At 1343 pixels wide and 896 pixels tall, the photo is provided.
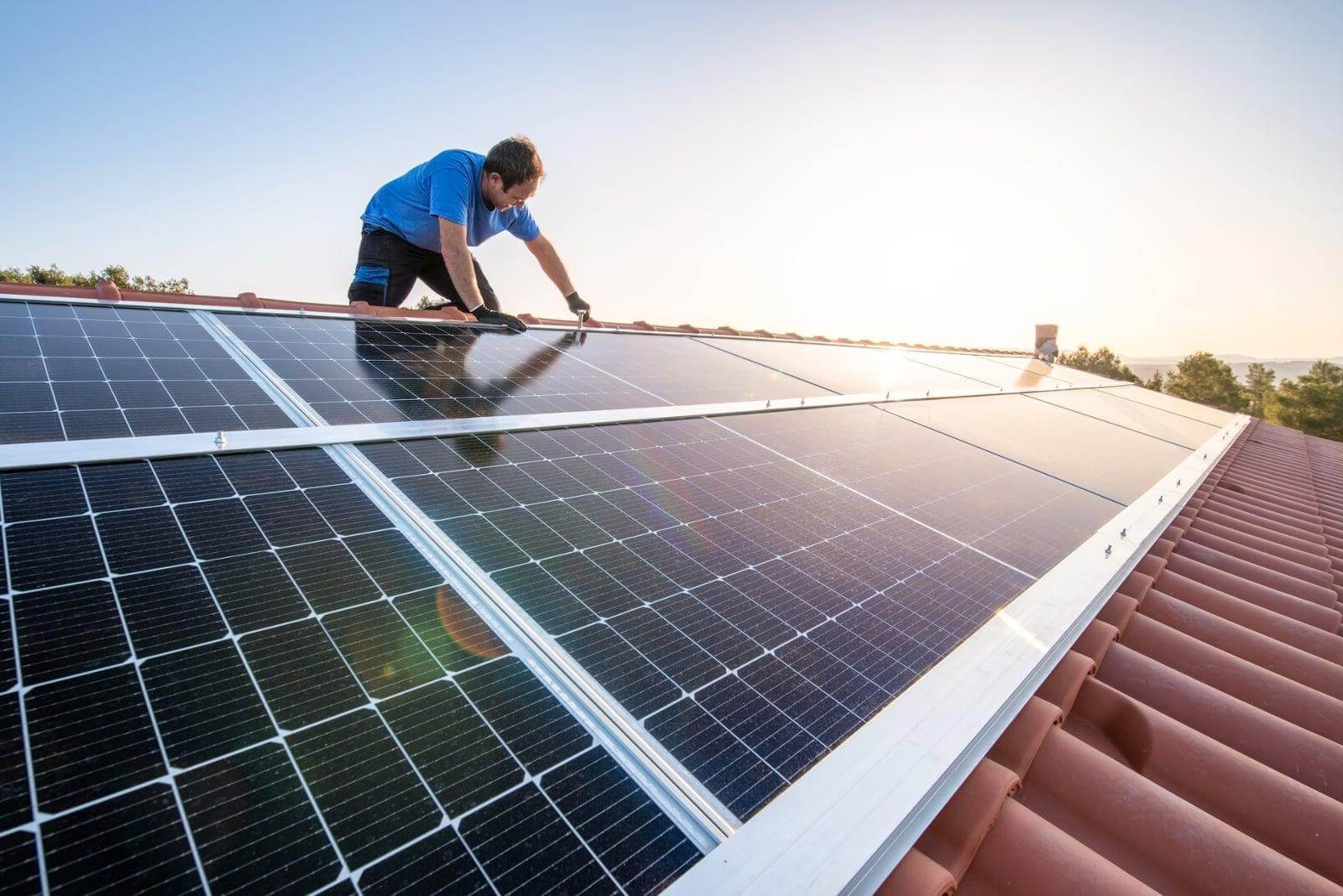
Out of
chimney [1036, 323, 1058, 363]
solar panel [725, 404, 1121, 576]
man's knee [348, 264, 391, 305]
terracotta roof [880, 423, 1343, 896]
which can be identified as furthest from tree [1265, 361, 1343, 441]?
man's knee [348, 264, 391, 305]

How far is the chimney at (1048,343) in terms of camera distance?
21.0 m

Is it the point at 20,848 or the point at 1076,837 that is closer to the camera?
the point at 20,848

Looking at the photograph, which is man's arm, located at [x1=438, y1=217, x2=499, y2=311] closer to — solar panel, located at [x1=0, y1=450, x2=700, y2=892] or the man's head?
the man's head

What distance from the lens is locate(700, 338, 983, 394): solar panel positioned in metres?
8.23

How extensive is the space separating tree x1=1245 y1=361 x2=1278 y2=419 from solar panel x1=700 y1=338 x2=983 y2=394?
95307 millimetres

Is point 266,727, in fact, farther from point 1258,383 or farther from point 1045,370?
point 1258,383

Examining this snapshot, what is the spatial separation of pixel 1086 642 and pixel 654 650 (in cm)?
255

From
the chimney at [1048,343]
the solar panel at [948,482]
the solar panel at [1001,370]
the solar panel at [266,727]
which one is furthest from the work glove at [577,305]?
the chimney at [1048,343]

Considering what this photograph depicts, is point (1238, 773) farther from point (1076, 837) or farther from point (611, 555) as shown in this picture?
point (611, 555)

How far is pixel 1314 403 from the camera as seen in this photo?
63.7 metres

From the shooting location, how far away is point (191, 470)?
2600 millimetres

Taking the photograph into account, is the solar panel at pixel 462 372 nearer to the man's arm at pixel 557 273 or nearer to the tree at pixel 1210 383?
the man's arm at pixel 557 273

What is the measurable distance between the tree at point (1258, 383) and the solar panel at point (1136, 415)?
291 ft

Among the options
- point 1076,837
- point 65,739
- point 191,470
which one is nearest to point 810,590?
point 1076,837
